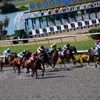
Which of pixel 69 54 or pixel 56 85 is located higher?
pixel 69 54

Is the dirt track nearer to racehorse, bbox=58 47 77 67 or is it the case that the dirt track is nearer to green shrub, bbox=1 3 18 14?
racehorse, bbox=58 47 77 67

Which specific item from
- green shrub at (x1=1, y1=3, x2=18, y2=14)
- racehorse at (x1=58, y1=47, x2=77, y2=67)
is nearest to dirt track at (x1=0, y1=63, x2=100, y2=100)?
racehorse at (x1=58, y1=47, x2=77, y2=67)

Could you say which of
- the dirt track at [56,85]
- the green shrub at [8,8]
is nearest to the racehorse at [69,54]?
the dirt track at [56,85]

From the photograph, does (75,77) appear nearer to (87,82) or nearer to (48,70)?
(87,82)

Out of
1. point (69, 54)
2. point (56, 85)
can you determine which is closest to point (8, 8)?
point (69, 54)

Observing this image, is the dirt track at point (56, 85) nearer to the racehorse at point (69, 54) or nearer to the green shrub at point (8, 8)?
the racehorse at point (69, 54)

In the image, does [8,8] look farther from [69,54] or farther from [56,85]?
[56,85]

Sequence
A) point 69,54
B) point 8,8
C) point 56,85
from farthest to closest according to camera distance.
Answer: point 8,8, point 69,54, point 56,85

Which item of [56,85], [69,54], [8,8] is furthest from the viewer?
[8,8]

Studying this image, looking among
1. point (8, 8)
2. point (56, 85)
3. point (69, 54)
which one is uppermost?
point (8, 8)

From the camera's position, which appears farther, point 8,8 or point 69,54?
point 8,8

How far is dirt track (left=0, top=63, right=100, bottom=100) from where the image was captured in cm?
820

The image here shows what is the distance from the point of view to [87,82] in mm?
9312

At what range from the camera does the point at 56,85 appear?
940 centimetres
